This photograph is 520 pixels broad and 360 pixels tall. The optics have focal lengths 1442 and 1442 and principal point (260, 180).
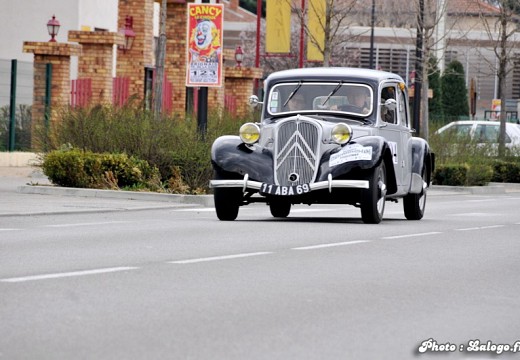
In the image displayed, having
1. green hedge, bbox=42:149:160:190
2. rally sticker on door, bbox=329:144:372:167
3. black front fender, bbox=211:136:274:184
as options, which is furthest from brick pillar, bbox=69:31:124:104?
rally sticker on door, bbox=329:144:372:167

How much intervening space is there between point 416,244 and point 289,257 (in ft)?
9.14

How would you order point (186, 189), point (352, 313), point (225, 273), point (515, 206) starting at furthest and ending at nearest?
point (515, 206) < point (186, 189) < point (225, 273) < point (352, 313)

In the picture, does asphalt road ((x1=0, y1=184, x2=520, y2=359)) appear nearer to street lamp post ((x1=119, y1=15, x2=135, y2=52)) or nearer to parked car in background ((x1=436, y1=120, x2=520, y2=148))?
street lamp post ((x1=119, y1=15, x2=135, y2=52))

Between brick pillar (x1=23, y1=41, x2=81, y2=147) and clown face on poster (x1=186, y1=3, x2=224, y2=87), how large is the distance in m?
7.63

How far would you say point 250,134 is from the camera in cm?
1945

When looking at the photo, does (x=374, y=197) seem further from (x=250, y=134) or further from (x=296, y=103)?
(x=296, y=103)

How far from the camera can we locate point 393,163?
20.3 metres

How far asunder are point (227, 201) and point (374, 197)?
6.84 ft

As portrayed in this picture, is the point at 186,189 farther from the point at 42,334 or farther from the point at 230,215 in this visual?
the point at 42,334

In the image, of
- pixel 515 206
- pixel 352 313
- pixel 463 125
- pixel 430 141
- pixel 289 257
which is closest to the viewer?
pixel 352 313

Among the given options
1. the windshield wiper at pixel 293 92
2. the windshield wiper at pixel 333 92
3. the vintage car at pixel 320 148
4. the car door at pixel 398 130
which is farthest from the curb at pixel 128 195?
the windshield wiper at pixel 333 92

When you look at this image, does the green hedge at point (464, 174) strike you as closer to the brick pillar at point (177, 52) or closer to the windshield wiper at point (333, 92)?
the brick pillar at point (177, 52)

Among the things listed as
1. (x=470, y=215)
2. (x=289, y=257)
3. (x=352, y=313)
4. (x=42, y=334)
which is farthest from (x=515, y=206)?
(x=42, y=334)

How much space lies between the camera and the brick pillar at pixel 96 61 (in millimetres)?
37531
